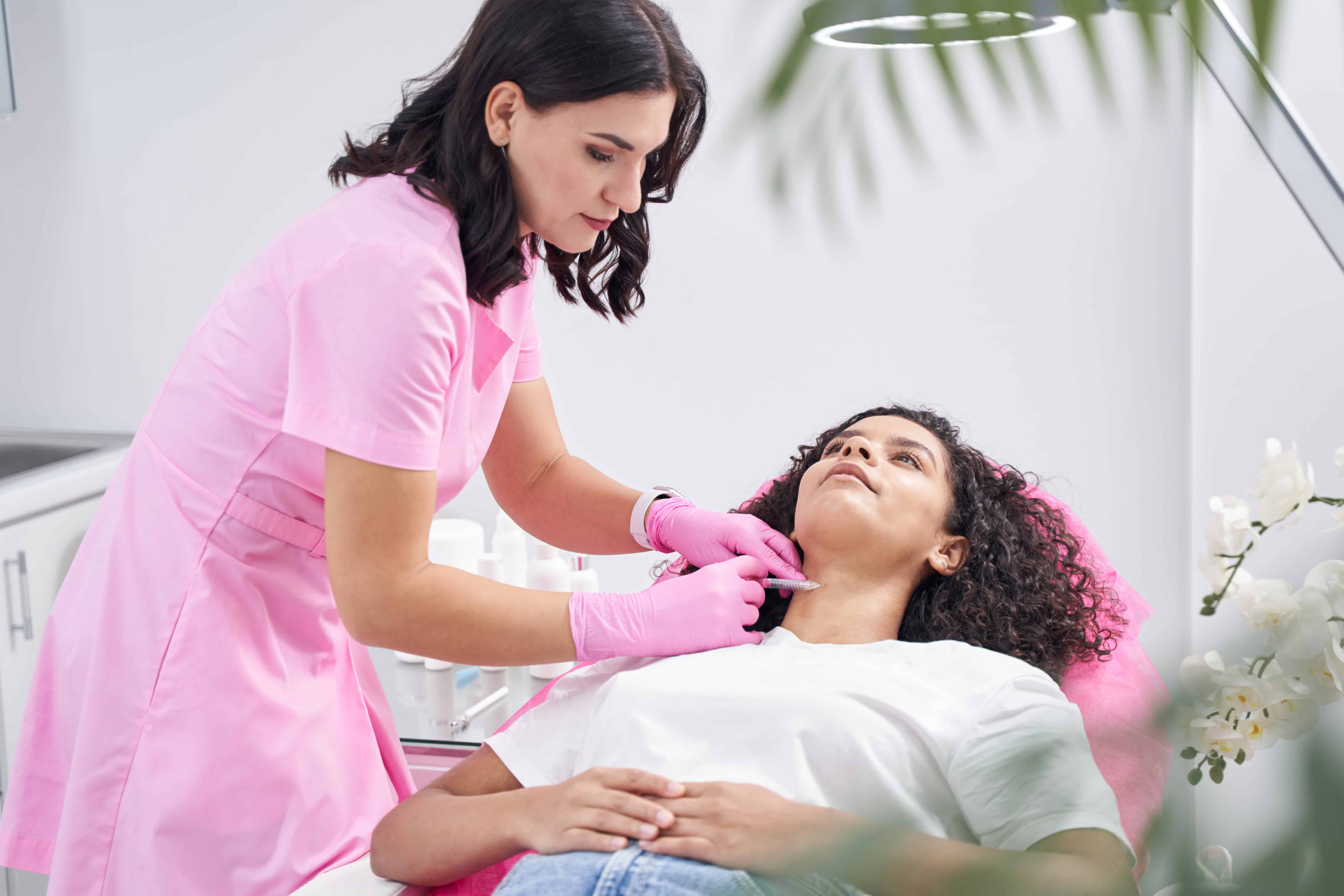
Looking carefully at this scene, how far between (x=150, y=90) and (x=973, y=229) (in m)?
1.84

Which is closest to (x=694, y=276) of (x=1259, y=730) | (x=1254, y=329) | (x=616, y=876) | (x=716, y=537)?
(x=716, y=537)

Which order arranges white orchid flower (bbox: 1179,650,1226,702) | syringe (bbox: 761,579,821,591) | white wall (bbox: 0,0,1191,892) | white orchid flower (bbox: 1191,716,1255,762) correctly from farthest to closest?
white wall (bbox: 0,0,1191,892)
syringe (bbox: 761,579,821,591)
white orchid flower (bbox: 1191,716,1255,762)
white orchid flower (bbox: 1179,650,1226,702)

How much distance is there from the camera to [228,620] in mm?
1263

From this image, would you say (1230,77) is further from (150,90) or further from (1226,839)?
(150,90)

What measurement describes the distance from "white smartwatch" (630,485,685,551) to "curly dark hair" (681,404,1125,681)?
0.20m

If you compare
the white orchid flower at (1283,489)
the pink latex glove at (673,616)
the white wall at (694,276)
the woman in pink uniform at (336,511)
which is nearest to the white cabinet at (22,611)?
the white wall at (694,276)

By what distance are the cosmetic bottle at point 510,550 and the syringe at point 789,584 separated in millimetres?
653

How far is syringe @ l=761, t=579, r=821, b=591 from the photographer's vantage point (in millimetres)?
1491

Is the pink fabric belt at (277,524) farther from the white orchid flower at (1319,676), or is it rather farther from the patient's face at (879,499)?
the white orchid flower at (1319,676)

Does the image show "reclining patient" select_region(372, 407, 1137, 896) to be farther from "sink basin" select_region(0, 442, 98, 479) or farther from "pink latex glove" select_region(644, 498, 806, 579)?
"sink basin" select_region(0, 442, 98, 479)

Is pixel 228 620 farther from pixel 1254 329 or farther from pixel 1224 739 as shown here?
pixel 1254 329

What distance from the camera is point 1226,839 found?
0.61ft

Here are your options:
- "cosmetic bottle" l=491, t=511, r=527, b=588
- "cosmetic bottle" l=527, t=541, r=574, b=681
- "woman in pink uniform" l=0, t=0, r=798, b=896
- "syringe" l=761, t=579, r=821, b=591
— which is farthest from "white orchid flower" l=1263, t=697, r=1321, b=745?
"cosmetic bottle" l=491, t=511, r=527, b=588

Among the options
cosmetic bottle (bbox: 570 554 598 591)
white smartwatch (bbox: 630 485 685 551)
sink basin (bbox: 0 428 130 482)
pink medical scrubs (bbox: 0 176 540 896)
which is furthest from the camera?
sink basin (bbox: 0 428 130 482)
